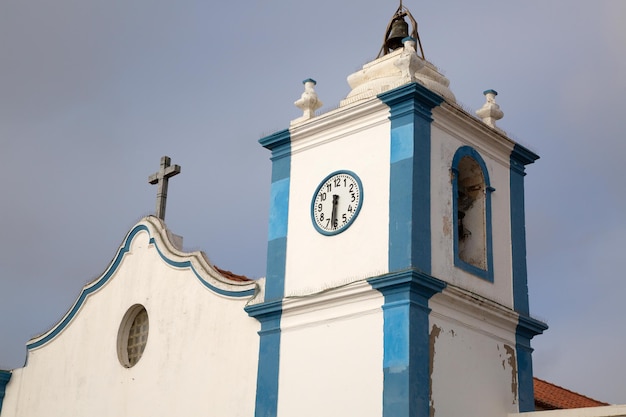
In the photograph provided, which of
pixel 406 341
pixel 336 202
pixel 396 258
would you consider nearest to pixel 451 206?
pixel 396 258

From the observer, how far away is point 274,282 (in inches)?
582

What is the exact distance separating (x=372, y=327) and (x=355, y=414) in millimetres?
1061

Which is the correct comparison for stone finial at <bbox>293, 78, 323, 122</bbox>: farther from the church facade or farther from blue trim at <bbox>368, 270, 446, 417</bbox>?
blue trim at <bbox>368, 270, 446, 417</bbox>

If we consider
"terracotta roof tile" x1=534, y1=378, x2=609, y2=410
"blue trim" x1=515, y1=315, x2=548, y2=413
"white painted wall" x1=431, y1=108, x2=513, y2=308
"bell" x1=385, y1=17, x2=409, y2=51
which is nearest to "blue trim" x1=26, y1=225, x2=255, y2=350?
"white painted wall" x1=431, y1=108, x2=513, y2=308

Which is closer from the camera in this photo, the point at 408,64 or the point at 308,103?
the point at 408,64

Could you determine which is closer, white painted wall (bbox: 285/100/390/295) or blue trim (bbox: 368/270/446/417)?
blue trim (bbox: 368/270/446/417)

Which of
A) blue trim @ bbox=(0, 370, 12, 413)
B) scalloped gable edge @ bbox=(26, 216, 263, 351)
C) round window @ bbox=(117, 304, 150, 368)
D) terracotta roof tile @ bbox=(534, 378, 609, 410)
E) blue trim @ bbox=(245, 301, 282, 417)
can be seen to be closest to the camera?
blue trim @ bbox=(245, 301, 282, 417)

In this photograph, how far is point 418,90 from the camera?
13.8 meters

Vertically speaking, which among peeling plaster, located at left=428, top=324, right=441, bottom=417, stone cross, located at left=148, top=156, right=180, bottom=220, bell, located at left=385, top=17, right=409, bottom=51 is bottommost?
peeling plaster, located at left=428, top=324, right=441, bottom=417

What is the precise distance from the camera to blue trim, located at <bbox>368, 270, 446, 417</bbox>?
1262 centimetres

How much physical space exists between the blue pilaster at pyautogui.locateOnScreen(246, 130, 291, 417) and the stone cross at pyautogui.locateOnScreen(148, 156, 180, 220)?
7.97 feet

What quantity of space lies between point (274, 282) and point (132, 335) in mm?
3140

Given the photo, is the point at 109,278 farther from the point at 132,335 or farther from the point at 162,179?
the point at 162,179

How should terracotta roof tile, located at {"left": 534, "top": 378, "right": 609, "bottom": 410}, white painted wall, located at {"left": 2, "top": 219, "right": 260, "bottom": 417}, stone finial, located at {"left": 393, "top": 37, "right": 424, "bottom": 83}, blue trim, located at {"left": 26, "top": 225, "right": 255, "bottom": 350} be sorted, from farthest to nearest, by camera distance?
terracotta roof tile, located at {"left": 534, "top": 378, "right": 609, "bottom": 410} < blue trim, located at {"left": 26, "top": 225, "right": 255, "bottom": 350} < white painted wall, located at {"left": 2, "top": 219, "right": 260, "bottom": 417} < stone finial, located at {"left": 393, "top": 37, "right": 424, "bottom": 83}
